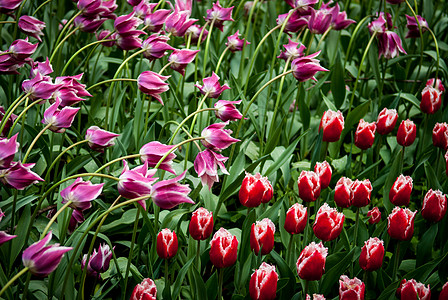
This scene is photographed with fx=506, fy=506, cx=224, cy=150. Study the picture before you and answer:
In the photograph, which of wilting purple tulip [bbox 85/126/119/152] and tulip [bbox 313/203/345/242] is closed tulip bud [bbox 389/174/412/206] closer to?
tulip [bbox 313/203/345/242]

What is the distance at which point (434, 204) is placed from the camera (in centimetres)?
149

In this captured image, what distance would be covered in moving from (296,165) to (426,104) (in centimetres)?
59

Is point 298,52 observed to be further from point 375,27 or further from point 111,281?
point 111,281

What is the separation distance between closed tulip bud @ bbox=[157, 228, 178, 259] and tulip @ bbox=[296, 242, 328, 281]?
34 cm

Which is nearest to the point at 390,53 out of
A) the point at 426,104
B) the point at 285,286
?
the point at 426,104

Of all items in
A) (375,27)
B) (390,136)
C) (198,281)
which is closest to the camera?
(198,281)

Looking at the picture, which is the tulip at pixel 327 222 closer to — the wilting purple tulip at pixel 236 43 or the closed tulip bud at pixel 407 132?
the closed tulip bud at pixel 407 132

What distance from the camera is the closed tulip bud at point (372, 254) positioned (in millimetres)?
1320

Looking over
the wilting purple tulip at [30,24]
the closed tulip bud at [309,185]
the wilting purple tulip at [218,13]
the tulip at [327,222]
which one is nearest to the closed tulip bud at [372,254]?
the tulip at [327,222]

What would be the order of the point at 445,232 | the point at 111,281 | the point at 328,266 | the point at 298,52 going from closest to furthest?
the point at 328,266
the point at 111,281
the point at 445,232
the point at 298,52

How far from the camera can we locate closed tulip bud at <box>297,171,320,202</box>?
1.42m

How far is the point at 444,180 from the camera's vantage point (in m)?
2.11

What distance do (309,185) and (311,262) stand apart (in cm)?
29

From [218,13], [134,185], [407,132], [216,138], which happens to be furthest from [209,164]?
[218,13]
